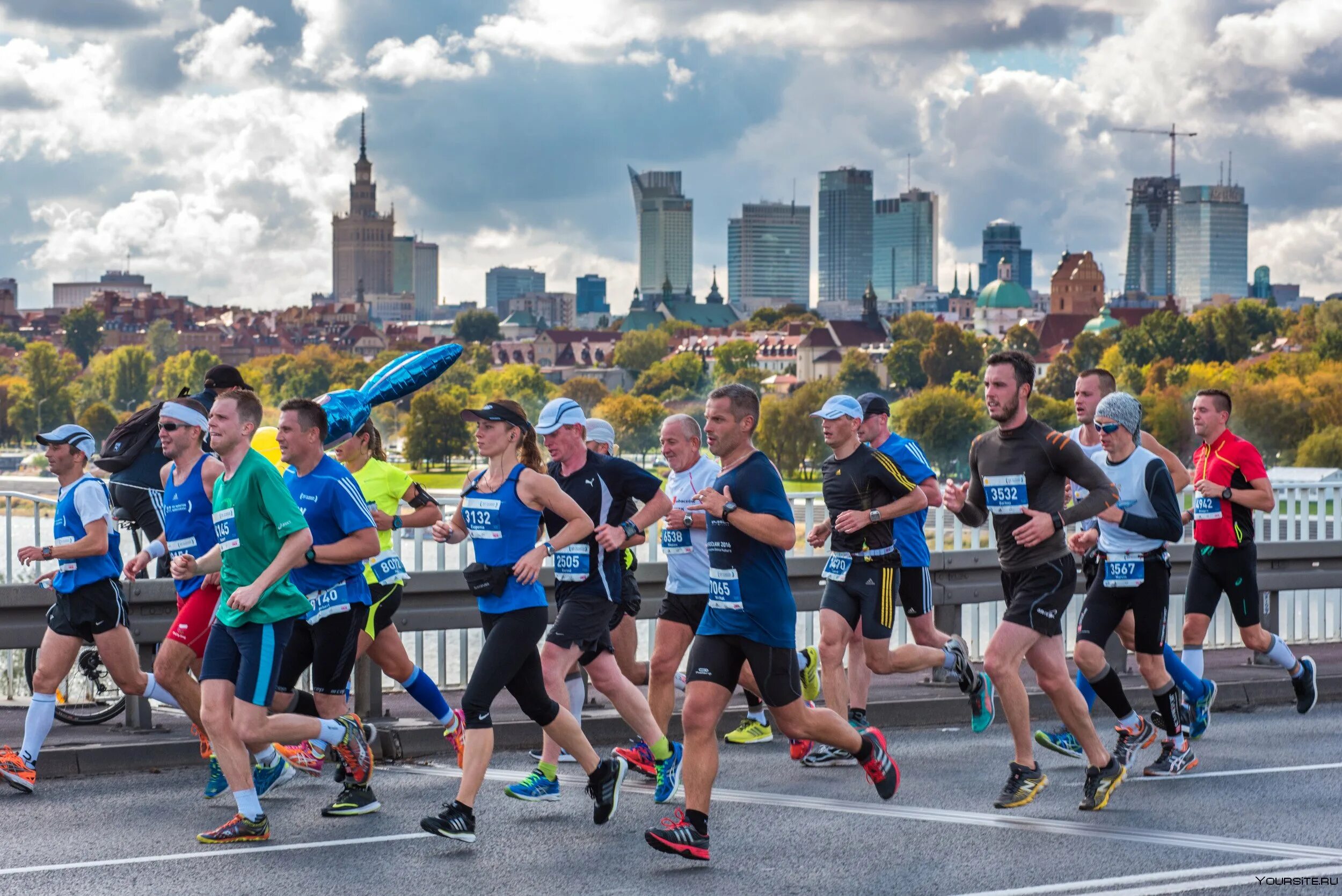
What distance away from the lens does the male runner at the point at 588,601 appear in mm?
7457

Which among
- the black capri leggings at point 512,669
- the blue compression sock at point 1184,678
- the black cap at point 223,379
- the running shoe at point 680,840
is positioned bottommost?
the running shoe at point 680,840

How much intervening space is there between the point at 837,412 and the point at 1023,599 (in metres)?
1.41

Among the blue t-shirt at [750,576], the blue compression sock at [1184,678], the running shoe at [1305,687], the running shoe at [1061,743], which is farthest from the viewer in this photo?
the running shoe at [1305,687]

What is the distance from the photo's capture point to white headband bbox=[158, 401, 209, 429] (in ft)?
24.3

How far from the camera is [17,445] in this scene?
15575 centimetres

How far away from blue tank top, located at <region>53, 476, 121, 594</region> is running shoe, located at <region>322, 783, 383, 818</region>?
1561 mm

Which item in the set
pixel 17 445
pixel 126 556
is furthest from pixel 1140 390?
pixel 126 556

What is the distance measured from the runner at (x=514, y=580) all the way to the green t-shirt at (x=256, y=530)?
2.30 feet

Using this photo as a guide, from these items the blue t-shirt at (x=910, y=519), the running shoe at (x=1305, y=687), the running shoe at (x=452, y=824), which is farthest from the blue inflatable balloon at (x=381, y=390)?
the running shoe at (x=1305, y=687)

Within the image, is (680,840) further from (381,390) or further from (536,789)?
(381,390)

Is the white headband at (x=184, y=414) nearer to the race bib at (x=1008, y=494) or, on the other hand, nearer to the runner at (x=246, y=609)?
the runner at (x=246, y=609)

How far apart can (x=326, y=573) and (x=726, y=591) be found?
1669 millimetres

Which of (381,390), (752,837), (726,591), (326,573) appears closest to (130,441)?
(381,390)

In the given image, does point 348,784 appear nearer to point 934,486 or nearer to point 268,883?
point 268,883
